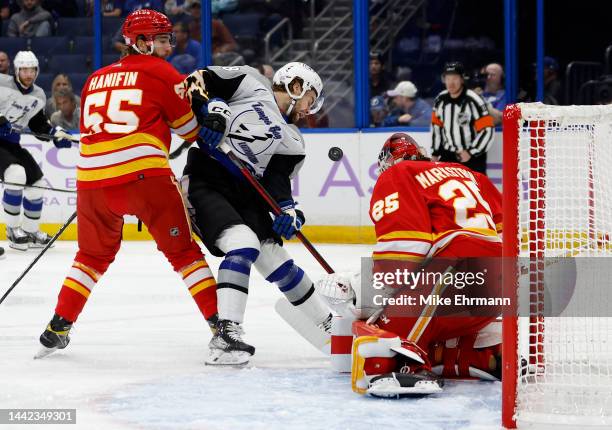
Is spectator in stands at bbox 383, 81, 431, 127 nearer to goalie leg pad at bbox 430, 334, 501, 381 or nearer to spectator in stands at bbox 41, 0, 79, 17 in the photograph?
spectator in stands at bbox 41, 0, 79, 17

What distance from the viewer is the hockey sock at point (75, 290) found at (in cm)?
385

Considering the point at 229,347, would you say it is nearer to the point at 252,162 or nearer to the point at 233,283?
the point at 233,283

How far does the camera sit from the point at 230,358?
370 cm

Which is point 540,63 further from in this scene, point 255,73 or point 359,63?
point 255,73

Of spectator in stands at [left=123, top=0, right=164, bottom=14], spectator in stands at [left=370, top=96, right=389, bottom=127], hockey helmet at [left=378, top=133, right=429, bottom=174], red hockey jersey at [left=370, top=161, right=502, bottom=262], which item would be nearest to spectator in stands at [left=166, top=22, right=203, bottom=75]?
spectator in stands at [left=123, top=0, right=164, bottom=14]

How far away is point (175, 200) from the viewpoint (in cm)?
378

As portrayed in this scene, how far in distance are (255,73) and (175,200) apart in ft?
1.73

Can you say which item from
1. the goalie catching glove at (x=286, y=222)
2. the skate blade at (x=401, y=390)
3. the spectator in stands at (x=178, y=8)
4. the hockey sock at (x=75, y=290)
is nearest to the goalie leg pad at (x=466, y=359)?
the skate blade at (x=401, y=390)

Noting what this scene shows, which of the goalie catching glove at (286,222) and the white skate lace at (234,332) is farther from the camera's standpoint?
the goalie catching glove at (286,222)

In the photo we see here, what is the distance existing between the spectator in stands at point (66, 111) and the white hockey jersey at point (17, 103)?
89cm

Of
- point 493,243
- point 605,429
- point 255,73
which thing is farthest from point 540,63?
point 605,429

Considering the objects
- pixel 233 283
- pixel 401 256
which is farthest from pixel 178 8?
pixel 401 256

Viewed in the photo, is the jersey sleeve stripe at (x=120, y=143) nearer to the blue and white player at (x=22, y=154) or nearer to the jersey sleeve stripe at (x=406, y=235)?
the jersey sleeve stripe at (x=406, y=235)

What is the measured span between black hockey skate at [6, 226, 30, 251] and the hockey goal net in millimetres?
4547
